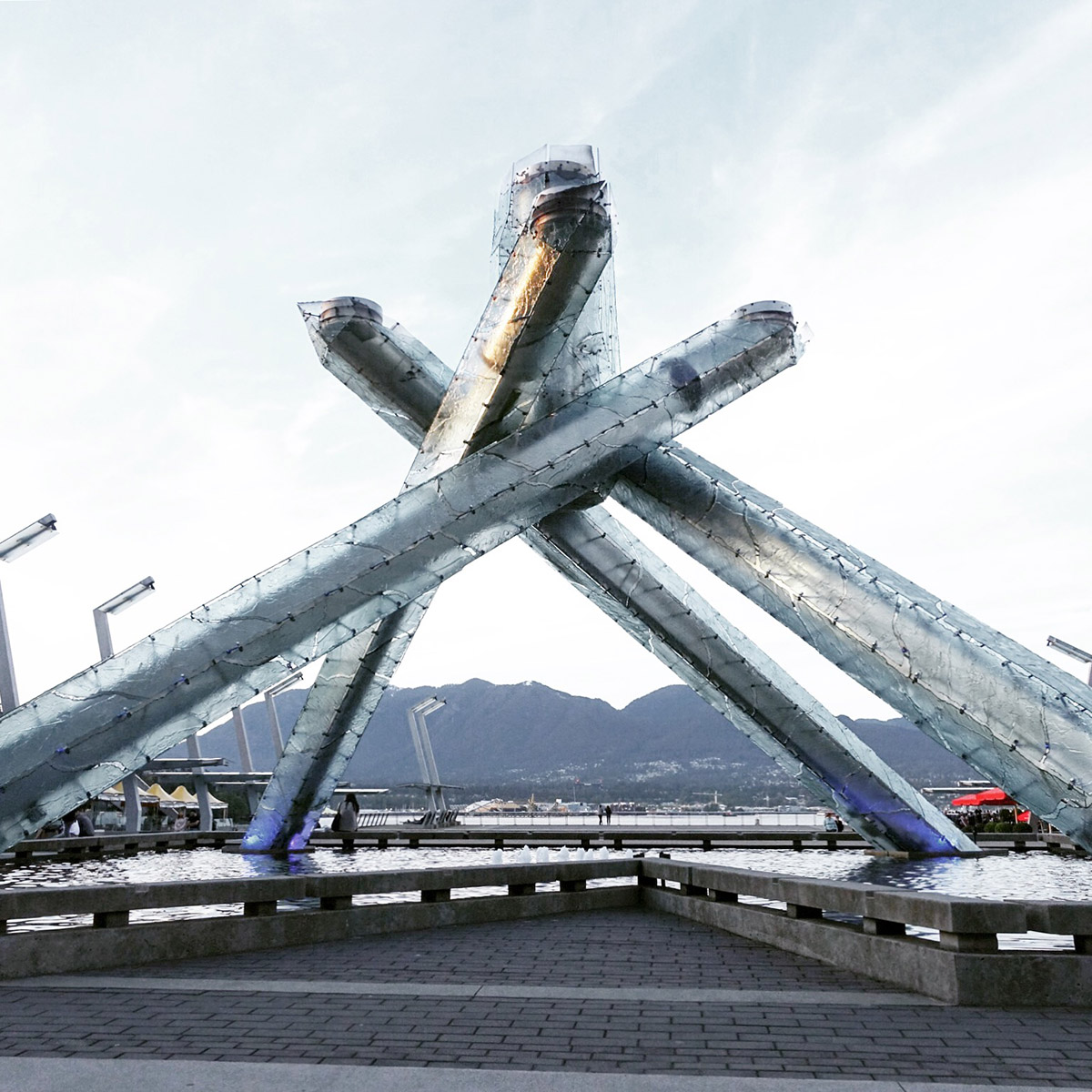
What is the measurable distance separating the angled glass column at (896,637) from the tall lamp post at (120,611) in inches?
596

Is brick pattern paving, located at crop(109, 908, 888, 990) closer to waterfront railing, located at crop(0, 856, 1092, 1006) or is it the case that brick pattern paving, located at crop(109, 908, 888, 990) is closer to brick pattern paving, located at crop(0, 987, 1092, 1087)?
waterfront railing, located at crop(0, 856, 1092, 1006)

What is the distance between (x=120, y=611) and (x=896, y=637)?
74.7 feet

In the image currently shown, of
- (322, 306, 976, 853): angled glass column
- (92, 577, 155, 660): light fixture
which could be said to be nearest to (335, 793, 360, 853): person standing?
(92, 577, 155, 660): light fixture

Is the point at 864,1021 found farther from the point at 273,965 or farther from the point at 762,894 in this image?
the point at 273,965

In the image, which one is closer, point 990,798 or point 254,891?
point 254,891

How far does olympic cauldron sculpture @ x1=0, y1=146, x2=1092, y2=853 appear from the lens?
16.1 m

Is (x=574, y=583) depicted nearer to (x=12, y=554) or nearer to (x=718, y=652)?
(x=718, y=652)

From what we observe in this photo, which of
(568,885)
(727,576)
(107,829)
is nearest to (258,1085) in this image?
(568,885)

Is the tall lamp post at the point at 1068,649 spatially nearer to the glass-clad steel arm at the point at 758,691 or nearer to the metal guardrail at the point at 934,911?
the glass-clad steel arm at the point at 758,691

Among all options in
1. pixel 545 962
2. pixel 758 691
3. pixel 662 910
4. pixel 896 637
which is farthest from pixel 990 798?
pixel 545 962

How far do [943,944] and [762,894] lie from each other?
295cm

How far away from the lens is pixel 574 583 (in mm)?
24062

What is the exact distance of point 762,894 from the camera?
994 centimetres

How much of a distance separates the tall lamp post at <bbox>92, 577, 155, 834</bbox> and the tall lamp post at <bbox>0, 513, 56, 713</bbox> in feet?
15.1
